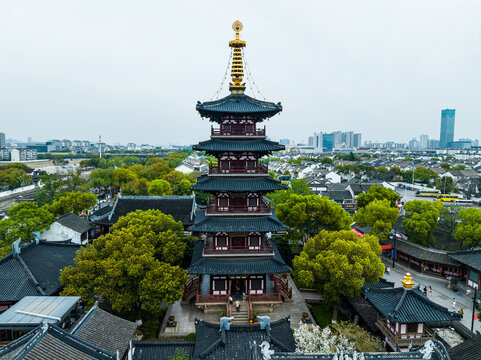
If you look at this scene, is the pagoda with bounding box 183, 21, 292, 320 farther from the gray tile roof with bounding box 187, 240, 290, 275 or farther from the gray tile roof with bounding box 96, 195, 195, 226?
the gray tile roof with bounding box 96, 195, 195, 226

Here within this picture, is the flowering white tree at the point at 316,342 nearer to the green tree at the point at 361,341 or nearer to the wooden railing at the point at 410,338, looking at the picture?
the green tree at the point at 361,341

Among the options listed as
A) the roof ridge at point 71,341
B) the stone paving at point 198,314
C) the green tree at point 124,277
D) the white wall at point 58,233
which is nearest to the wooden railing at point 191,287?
the stone paving at point 198,314

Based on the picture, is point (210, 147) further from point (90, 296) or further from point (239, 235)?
point (90, 296)

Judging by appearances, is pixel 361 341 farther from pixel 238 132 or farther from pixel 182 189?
pixel 182 189

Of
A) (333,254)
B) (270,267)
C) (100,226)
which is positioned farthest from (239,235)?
(100,226)

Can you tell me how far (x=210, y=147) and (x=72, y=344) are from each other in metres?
15.8

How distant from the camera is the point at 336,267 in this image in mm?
23250

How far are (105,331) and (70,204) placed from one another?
117 feet

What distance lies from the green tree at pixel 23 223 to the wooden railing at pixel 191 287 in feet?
65.6

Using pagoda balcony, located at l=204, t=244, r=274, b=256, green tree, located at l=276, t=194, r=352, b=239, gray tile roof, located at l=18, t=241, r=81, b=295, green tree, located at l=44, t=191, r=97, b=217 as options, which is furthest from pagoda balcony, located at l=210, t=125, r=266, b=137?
green tree, located at l=44, t=191, r=97, b=217

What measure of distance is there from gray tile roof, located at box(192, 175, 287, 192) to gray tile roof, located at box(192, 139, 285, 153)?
2674mm

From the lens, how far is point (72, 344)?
13.5 m

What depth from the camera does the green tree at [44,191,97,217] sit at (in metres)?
45.8

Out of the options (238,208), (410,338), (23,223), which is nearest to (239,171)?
(238,208)
